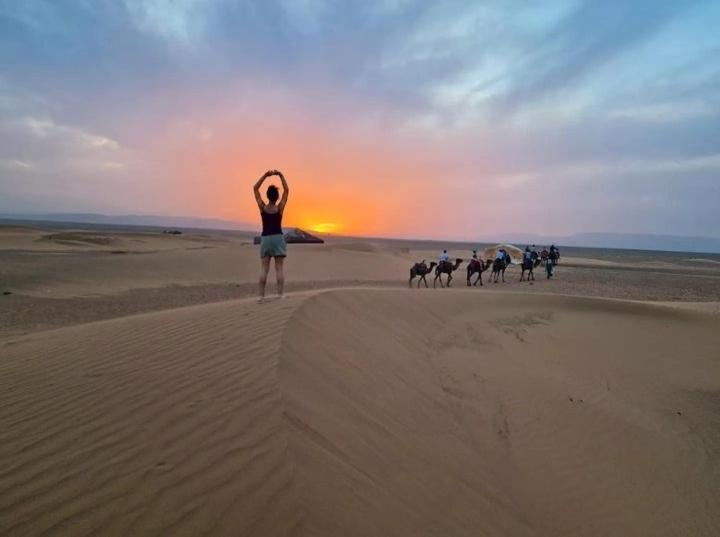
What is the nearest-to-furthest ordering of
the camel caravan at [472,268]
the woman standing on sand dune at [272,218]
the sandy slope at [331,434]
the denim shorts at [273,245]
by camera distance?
1. the sandy slope at [331,434]
2. the woman standing on sand dune at [272,218]
3. the denim shorts at [273,245]
4. the camel caravan at [472,268]

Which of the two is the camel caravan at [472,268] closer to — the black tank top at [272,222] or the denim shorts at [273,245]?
the denim shorts at [273,245]

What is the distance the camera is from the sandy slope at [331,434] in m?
2.91

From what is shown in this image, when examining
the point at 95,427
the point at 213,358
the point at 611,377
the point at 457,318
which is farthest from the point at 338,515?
the point at 457,318

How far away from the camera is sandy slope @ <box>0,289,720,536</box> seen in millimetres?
2914

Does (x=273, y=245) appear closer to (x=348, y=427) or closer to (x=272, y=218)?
(x=272, y=218)

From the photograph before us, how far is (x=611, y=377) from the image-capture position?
321 inches

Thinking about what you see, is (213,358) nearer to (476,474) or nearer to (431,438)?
(431,438)

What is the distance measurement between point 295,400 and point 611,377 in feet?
22.5

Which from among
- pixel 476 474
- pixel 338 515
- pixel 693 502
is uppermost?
pixel 338 515

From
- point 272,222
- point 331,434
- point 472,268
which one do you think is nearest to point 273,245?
point 272,222

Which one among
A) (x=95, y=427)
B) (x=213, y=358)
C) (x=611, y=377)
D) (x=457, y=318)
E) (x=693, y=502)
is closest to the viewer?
(x=95, y=427)

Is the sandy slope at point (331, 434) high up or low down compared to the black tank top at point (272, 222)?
down

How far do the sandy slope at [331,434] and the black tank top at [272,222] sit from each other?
1369 mm

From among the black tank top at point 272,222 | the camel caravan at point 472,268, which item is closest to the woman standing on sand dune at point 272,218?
the black tank top at point 272,222
